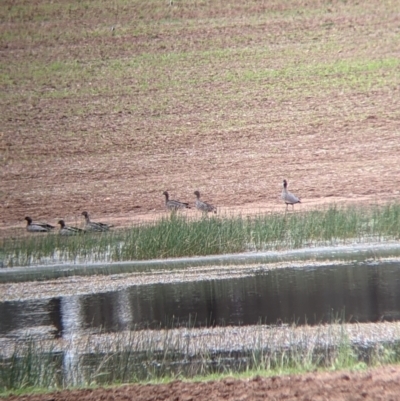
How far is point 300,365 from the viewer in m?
10.2

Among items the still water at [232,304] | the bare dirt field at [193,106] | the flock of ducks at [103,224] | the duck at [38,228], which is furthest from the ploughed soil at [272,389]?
the bare dirt field at [193,106]

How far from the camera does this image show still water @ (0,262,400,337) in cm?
1425

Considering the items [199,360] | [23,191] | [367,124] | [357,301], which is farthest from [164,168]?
[199,360]

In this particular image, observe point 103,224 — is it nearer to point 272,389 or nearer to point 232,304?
point 232,304

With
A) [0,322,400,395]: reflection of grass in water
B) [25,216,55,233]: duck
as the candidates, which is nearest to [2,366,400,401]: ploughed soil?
[0,322,400,395]: reflection of grass in water

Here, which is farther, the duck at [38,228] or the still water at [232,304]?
the duck at [38,228]

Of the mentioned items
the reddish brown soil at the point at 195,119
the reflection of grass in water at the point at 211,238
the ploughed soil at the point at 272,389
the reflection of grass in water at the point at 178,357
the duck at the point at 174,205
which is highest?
the reddish brown soil at the point at 195,119

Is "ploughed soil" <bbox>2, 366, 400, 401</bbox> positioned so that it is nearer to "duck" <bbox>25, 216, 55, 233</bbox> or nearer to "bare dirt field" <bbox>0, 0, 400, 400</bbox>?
"duck" <bbox>25, 216, 55, 233</bbox>

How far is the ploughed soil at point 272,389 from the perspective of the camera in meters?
8.78

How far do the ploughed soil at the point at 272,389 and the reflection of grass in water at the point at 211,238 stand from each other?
10227mm

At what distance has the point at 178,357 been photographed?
11.7 m

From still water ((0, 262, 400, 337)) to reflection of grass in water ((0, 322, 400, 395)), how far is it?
3.62 feet

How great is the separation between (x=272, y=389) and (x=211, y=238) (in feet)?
35.6

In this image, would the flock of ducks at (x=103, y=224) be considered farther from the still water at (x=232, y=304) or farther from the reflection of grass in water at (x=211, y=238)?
the still water at (x=232, y=304)
